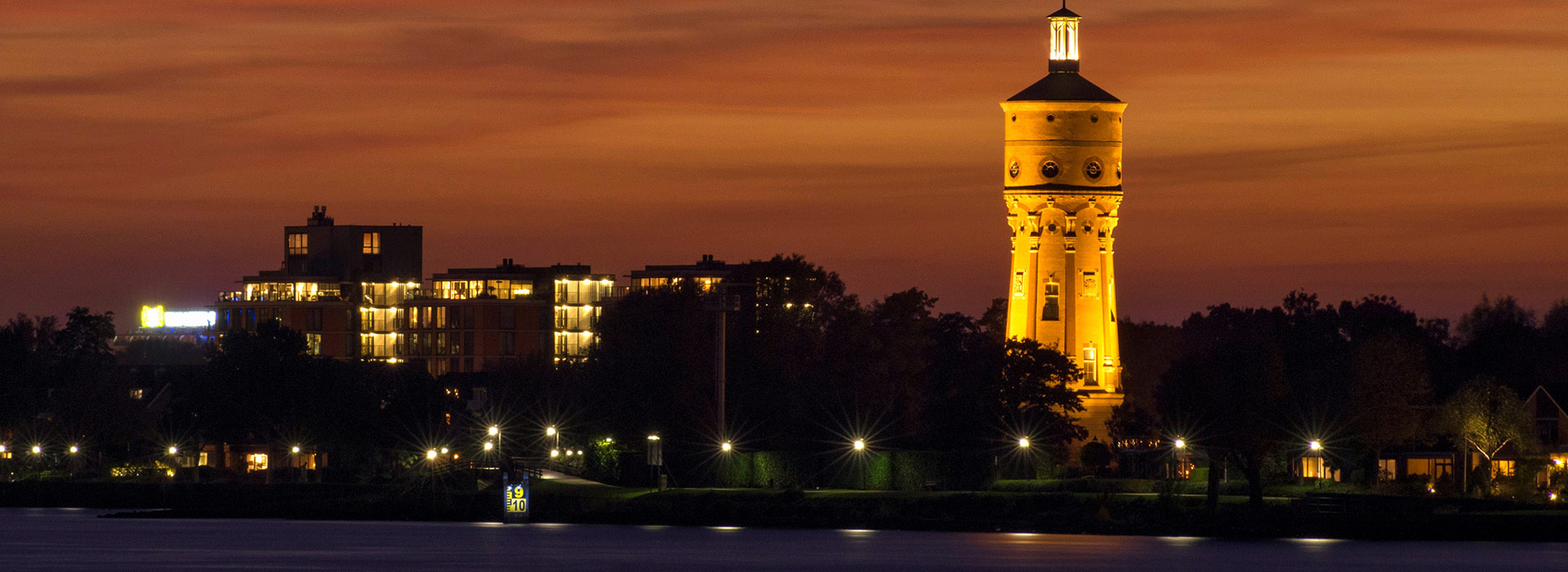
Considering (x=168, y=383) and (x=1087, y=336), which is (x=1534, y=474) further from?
(x=168, y=383)

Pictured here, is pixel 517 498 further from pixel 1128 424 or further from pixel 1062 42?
pixel 1062 42

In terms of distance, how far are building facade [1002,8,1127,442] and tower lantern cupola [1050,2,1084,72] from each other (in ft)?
0.14

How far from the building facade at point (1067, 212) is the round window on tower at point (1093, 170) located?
1.7 inches

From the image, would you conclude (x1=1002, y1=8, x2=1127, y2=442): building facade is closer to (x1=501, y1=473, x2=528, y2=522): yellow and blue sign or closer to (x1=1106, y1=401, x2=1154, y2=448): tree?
(x1=1106, y1=401, x2=1154, y2=448): tree

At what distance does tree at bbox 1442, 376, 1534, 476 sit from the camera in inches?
4380

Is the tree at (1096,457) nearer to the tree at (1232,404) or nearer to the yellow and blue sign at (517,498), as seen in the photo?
the tree at (1232,404)

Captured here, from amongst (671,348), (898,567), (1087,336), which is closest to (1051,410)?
(1087,336)

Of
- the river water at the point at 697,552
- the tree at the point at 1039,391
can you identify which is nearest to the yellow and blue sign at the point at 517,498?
the river water at the point at 697,552

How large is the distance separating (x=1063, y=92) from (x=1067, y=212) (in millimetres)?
6338

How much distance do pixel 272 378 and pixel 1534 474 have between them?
7096 cm

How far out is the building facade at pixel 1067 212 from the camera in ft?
438

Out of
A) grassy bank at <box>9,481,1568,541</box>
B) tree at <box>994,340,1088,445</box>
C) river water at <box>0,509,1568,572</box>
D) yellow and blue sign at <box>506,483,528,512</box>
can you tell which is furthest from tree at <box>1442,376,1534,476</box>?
yellow and blue sign at <box>506,483,528,512</box>

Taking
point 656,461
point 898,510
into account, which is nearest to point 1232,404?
point 898,510

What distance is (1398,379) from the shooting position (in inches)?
4537
